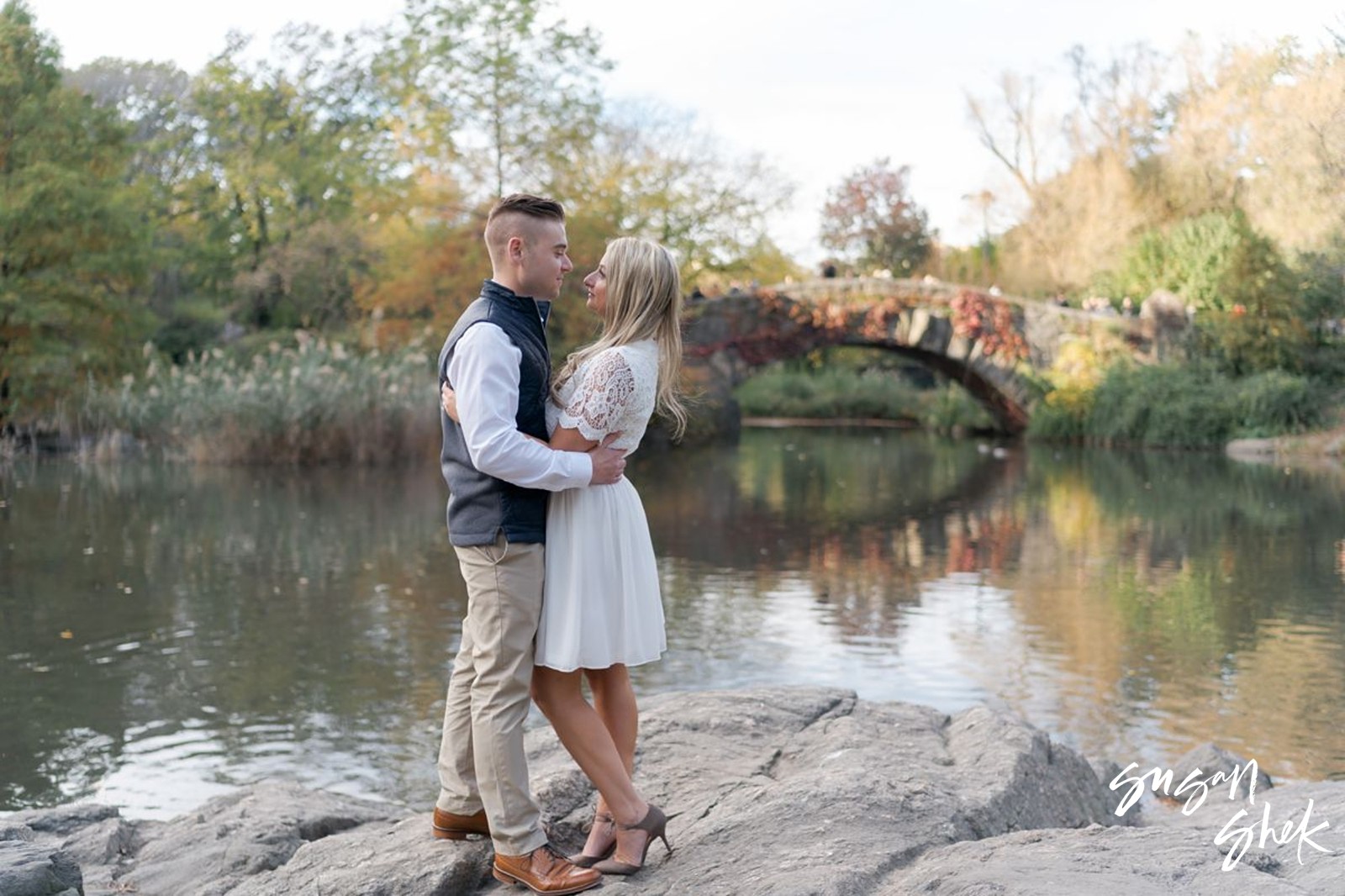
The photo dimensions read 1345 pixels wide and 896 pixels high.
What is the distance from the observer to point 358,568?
10383mm

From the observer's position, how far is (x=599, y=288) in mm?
3535

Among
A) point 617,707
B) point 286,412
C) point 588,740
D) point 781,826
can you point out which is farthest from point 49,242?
point 781,826

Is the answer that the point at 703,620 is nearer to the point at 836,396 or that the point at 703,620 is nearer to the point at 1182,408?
the point at 1182,408

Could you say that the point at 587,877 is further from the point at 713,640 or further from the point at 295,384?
the point at 295,384

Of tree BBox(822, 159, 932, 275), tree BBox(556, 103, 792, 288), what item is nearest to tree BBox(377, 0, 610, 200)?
tree BBox(556, 103, 792, 288)

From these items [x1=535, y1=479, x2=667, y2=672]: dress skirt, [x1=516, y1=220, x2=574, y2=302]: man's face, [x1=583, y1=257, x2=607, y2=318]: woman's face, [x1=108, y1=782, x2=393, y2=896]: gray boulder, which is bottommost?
[x1=108, y1=782, x2=393, y2=896]: gray boulder

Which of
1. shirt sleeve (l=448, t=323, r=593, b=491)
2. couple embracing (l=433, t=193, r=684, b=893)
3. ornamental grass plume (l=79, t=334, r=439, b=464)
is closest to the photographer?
shirt sleeve (l=448, t=323, r=593, b=491)

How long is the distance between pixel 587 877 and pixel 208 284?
3035 centimetres

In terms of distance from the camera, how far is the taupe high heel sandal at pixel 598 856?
3508 millimetres

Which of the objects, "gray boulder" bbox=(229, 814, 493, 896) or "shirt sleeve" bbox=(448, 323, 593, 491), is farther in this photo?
"gray boulder" bbox=(229, 814, 493, 896)

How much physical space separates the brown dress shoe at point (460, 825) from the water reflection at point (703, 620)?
5.59ft

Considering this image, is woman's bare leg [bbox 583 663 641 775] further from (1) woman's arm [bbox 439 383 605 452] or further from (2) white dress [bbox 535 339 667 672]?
→ (1) woman's arm [bbox 439 383 605 452]

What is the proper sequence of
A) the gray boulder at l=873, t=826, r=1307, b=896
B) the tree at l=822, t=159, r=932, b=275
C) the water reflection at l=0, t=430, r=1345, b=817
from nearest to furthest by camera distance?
the gray boulder at l=873, t=826, r=1307, b=896 → the water reflection at l=0, t=430, r=1345, b=817 → the tree at l=822, t=159, r=932, b=275

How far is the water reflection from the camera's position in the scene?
602cm
